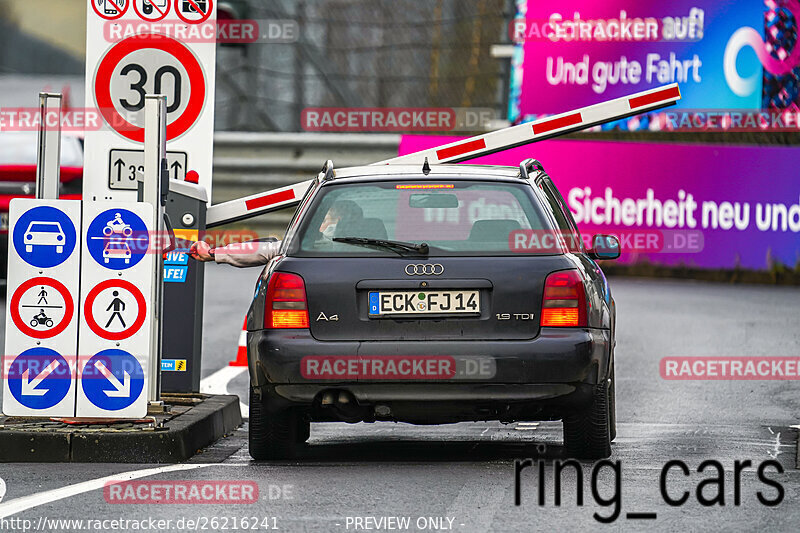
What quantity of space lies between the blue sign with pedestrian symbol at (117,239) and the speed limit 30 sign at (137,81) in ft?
5.29

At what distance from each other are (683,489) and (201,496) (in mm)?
2019

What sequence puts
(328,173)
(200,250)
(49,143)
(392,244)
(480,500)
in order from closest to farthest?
(480,500) < (392,244) < (328,173) < (49,143) < (200,250)

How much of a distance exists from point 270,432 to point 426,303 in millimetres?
1056

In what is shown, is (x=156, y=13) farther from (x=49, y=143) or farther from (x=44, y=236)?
(x=44, y=236)

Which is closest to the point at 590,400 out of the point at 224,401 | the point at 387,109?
the point at 224,401

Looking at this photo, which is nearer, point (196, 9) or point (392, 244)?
point (392, 244)

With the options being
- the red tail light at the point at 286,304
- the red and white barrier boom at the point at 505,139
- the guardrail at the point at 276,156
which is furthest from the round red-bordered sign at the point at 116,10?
the guardrail at the point at 276,156

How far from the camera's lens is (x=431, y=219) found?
857 centimetres

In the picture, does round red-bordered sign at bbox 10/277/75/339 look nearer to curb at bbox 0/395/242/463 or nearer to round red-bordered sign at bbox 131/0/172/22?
curb at bbox 0/395/242/463

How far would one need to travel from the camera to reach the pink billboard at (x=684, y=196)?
22.2 meters

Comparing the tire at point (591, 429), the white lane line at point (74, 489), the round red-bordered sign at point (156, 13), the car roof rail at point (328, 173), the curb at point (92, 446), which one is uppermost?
the round red-bordered sign at point (156, 13)

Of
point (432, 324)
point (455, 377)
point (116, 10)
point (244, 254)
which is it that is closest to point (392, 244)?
point (432, 324)

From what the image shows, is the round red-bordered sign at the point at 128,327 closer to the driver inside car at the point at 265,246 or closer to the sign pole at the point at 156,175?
the sign pole at the point at 156,175

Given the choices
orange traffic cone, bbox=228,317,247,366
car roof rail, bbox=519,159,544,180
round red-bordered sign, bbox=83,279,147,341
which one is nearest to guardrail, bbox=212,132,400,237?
orange traffic cone, bbox=228,317,247,366
